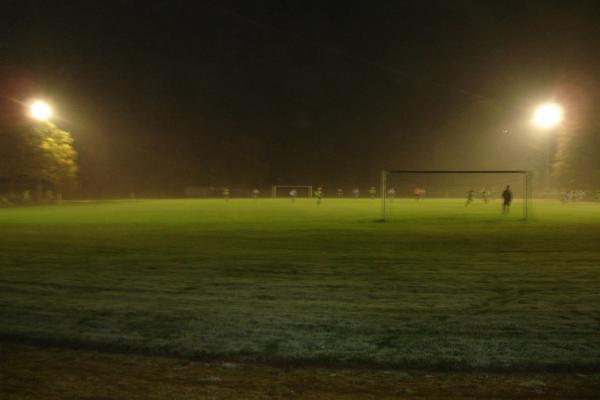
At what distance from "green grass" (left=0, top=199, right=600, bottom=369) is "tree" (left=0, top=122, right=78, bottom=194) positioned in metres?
37.2

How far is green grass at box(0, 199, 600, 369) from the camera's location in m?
6.64

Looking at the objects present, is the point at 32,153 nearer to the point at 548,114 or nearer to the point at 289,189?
the point at 548,114

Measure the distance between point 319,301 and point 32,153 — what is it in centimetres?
4827

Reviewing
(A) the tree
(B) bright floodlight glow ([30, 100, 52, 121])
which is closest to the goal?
(A) the tree

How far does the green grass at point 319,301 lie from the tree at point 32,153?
37.2 meters

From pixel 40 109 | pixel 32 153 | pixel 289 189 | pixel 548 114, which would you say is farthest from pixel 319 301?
pixel 289 189

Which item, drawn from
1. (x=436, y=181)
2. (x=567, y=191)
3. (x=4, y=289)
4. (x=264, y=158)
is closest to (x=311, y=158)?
(x=264, y=158)

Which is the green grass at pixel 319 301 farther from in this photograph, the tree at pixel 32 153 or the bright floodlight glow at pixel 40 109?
the tree at pixel 32 153

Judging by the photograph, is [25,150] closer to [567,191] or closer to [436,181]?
[567,191]

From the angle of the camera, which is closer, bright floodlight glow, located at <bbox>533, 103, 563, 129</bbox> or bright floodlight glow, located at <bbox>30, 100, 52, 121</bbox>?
bright floodlight glow, located at <bbox>533, 103, 563, 129</bbox>

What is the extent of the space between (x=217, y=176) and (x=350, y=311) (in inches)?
3832

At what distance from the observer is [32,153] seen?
50750 mm

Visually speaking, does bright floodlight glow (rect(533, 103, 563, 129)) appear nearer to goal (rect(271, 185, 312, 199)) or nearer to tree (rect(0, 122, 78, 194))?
tree (rect(0, 122, 78, 194))

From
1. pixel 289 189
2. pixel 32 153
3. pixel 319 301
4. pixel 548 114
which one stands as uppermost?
pixel 548 114
